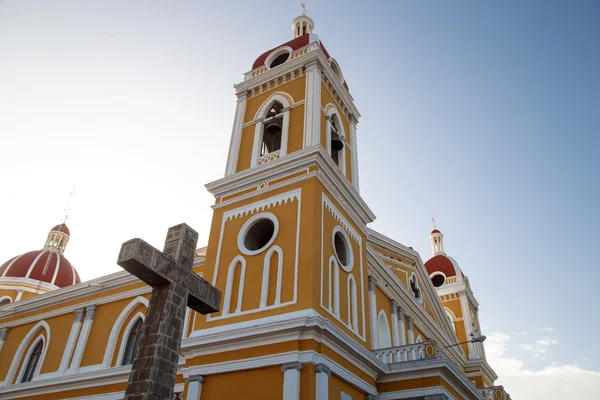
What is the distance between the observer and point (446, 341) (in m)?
21.0

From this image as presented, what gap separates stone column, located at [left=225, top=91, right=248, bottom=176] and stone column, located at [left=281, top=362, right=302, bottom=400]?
6.26 m

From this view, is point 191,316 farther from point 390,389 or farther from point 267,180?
point 390,389

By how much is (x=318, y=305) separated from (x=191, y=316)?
3.92 meters

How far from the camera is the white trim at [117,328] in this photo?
15008 mm

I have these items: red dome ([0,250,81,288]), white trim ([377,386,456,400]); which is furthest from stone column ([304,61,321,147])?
red dome ([0,250,81,288])

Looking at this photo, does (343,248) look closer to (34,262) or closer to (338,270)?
(338,270)

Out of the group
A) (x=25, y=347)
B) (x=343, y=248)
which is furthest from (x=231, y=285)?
(x=25, y=347)

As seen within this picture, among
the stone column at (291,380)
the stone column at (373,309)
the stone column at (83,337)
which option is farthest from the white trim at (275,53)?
the stone column at (291,380)

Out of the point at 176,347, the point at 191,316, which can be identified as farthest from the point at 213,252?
the point at 176,347

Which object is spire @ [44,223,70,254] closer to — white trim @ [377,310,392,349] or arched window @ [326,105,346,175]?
arched window @ [326,105,346,175]

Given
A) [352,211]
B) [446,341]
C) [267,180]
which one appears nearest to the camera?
[267,180]

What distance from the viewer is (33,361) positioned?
56.0ft

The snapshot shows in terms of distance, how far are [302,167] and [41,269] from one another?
2244cm

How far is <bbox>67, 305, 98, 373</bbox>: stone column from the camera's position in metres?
15.5
